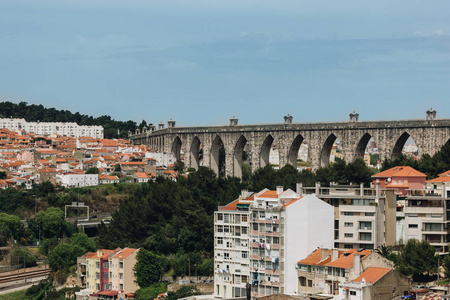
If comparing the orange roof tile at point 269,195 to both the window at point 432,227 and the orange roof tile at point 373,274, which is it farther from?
the orange roof tile at point 373,274

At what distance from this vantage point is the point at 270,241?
54312 mm

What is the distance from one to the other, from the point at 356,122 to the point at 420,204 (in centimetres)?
3644

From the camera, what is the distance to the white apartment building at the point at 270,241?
53625 millimetres

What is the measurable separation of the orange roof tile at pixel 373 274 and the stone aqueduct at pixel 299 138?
128 ft

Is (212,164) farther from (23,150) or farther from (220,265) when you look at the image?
(220,265)

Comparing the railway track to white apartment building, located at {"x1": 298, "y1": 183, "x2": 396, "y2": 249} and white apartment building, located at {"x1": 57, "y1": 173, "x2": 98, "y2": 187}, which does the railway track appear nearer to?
white apartment building, located at {"x1": 298, "y1": 183, "x2": 396, "y2": 249}

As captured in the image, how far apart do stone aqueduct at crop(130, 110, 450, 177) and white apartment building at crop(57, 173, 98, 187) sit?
42.2ft

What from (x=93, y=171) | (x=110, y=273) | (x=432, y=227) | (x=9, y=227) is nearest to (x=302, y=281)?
(x=432, y=227)

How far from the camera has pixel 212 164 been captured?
114938 millimetres

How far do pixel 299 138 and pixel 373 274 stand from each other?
54352mm

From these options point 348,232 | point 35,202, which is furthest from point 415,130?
point 35,202

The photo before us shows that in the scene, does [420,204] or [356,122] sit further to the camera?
[356,122]

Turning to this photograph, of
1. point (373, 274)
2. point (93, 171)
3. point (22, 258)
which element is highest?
point (93, 171)

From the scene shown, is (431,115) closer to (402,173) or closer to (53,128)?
(402,173)
